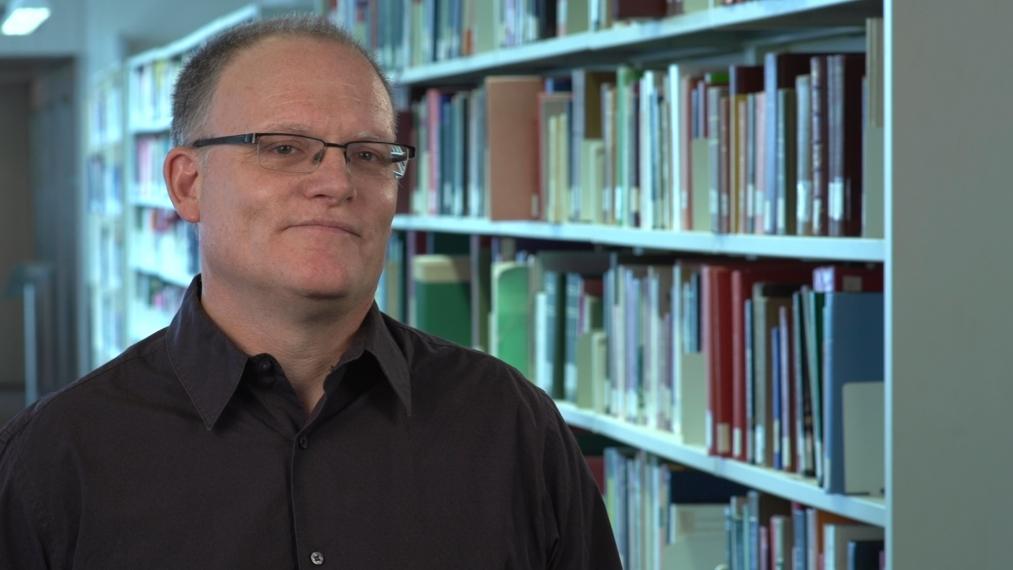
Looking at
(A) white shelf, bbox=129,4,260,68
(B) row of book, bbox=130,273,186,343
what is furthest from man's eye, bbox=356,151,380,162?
(B) row of book, bbox=130,273,186,343

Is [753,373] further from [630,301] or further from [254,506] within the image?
[254,506]

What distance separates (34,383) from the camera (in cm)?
1062

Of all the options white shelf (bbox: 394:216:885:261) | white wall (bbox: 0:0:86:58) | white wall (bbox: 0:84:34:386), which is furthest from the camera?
white wall (bbox: 0:84:34:386)

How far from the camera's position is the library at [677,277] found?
146cm

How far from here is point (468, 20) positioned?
355 centimetres

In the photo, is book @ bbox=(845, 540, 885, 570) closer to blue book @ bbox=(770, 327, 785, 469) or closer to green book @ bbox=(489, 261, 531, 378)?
blue book @ bbox=(770, 327, 785, 469)

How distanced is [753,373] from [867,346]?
292 mm

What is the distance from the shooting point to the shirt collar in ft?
4.66

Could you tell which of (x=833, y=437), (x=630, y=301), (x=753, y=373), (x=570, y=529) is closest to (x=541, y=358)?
(x=630, y=301)

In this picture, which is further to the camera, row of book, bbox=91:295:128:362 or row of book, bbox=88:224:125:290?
row of book, bbox=88:224:125:290

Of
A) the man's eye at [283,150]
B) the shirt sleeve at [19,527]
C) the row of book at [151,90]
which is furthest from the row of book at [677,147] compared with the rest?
the row of book at [151,90]

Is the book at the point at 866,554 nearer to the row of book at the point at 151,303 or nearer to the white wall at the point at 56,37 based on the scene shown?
the row of book at the point at 151,303

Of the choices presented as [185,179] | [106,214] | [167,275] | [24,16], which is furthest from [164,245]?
[185,179]

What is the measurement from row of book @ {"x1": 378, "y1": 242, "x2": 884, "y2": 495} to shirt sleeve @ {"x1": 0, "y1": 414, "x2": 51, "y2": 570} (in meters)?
1.24
